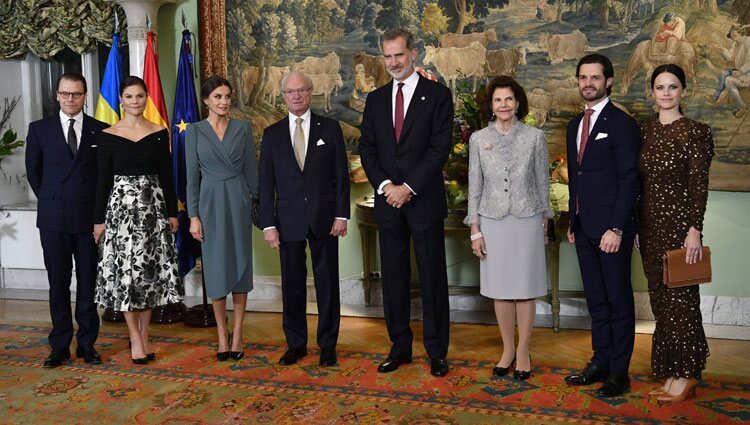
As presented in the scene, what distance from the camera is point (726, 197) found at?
619cm

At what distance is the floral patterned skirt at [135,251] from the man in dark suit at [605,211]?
246 centimetres

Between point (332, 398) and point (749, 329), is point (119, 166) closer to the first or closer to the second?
point (332, 398)

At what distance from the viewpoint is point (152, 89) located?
6.71 m

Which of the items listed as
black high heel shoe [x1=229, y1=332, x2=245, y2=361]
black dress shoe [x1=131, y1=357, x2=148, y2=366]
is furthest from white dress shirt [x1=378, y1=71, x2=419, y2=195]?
black dress shoe [x1=131, y1=357, x2=148, y2=366]

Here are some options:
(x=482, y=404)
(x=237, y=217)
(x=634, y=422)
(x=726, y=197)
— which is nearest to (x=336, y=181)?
(x=237, y=217)

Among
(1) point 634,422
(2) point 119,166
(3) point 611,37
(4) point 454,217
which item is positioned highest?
(3) point 611,37

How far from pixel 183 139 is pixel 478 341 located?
9.00 feet

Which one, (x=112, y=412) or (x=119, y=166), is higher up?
(x=119, y=166)

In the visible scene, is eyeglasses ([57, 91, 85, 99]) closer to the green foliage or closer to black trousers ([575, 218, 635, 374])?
the green foliage

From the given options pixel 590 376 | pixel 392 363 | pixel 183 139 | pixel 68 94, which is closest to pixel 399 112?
pixel 392 363

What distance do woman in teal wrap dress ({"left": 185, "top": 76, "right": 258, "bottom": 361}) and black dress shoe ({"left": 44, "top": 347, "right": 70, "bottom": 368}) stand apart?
3.34 ft

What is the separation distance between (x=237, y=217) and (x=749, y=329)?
3.71m

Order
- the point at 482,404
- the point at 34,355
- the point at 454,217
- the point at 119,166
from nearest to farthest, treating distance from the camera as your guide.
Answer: the point at 482,404 < the point at 119,166 < the point at 34,355 < the point at 454,217

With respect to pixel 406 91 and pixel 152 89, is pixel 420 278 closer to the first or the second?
pixel 406 91
